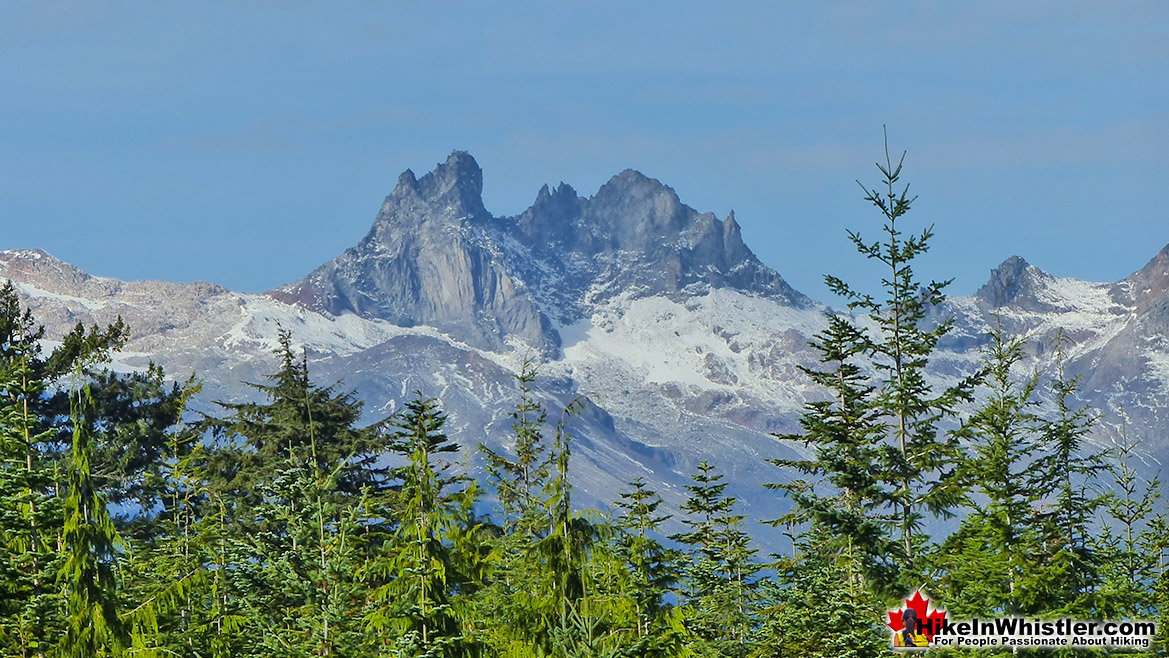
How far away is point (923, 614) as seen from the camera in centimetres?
2756

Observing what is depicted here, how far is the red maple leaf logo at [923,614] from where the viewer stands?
2741 cm

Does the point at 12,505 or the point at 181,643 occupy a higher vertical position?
the point at 12,505

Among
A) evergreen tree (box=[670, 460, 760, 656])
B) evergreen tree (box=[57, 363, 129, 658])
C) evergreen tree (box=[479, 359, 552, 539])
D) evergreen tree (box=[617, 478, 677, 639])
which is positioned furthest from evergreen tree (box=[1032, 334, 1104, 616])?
evergreen tree (box=[57, 363, 129, 658])

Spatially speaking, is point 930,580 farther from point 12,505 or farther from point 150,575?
point 12,505

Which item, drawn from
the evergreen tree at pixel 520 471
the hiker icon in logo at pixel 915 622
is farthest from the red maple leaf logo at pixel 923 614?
the evergreen tree at pixel 520 471

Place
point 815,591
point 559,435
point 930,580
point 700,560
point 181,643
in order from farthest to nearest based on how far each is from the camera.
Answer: point 700,560, point 815,591, point 930,580, point 181,643, point 559,435

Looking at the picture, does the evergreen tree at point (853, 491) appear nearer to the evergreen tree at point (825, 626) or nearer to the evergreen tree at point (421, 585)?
the evergreen tree at point (825, 626)

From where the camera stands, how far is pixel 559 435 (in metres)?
18.9

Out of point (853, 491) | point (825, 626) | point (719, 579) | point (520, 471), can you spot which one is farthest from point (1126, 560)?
point (520, 471)

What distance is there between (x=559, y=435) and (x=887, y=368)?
45.3 feet

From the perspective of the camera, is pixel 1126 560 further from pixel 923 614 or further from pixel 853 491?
pixel 923 614

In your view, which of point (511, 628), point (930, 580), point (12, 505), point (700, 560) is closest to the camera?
point (511, 628)

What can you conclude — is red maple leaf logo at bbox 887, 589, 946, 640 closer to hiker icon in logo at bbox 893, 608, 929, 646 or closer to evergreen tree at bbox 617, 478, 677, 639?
hiker icon in logo at bbox 893, 608, 929, 646

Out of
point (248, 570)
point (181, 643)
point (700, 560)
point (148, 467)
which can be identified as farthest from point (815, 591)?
point (148, 467)
